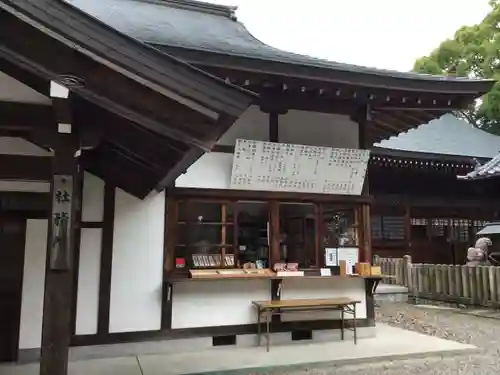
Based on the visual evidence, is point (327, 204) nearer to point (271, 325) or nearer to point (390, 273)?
point (271, 325)

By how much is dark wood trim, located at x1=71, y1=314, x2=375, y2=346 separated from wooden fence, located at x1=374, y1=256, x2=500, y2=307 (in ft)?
14.0

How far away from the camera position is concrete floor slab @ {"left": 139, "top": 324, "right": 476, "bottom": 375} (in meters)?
4.72

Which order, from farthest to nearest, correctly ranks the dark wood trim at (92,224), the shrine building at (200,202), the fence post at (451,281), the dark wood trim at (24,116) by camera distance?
the fence post at (451,281) < the dark wood trim at (92,224) < the shrine building at (200,202) < the dark wood trim at (24,116)

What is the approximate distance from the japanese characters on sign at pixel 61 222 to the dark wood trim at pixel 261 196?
2.53 meters

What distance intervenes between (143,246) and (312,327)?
2.45 metres

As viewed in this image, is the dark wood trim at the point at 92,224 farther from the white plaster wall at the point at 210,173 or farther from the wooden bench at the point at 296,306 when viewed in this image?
the wooden bench at the point at 296,306

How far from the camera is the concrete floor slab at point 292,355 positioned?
4.72 meters

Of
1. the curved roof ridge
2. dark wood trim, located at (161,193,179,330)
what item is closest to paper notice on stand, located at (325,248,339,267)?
dark wood trim, located at (161,193,179,330)

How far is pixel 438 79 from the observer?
566cm

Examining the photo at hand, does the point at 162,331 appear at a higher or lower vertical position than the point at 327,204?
lower

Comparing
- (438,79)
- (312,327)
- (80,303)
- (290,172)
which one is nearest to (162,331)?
(80,303)

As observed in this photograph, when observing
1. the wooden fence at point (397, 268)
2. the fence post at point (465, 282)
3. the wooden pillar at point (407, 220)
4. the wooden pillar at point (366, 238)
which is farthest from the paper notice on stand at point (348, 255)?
the wooden pillar at point (407, 220)

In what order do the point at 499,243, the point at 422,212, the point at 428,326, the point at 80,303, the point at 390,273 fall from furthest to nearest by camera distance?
the point at 422,212 < the point at 390,273 < the point at 499,243 < the point at 428,326 < the point at 80,303

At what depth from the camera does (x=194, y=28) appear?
7648mm
